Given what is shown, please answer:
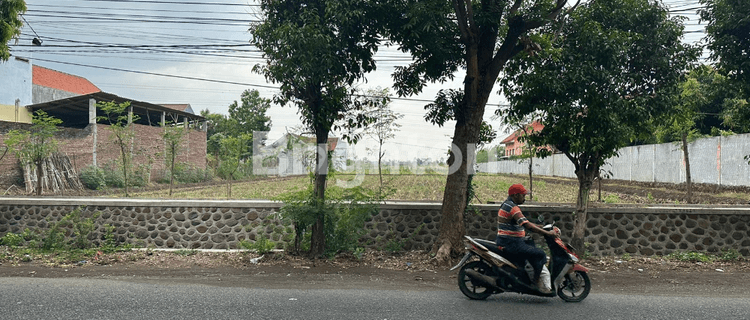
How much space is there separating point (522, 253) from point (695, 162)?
77.0 feet

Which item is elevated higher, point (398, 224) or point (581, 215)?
point (581, 215)

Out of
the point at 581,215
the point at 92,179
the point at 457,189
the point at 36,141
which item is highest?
the point at 36,141

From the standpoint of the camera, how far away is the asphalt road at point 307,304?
221 inches

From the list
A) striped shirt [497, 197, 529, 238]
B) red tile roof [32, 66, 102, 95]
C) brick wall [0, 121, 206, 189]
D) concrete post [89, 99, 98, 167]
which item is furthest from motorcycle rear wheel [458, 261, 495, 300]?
red tile roof [32, 66, 102, 95]

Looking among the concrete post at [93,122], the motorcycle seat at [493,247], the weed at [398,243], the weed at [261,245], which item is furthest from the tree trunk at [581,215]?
the concrete post at [93,122]

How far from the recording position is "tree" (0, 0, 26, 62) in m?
9.65

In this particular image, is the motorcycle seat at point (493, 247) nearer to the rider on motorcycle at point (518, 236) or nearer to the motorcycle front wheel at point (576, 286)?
the rider on motorcycle at point (518, 236)

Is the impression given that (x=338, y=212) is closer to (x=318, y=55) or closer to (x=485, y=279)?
(x=318, y=55)

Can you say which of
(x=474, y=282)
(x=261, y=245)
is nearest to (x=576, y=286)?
(x=474, y=282)

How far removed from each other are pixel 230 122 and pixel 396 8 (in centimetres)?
4338

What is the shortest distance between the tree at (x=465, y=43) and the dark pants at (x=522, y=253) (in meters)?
2.41

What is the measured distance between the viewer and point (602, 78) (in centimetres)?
867

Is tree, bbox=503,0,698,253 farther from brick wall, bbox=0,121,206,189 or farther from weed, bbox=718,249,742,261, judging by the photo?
brick wall, bbox=0,121,206,189

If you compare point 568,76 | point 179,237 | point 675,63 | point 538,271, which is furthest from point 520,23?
point 179,237
